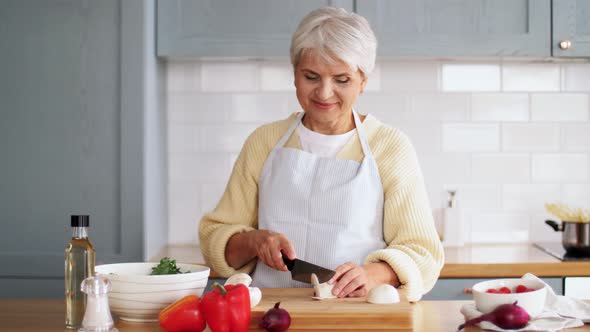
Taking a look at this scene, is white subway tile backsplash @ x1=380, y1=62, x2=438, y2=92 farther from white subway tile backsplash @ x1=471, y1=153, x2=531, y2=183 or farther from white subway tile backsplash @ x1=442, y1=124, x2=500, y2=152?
white subway tile backsplash @ x1=471, y1=153, x2=531, y2=183

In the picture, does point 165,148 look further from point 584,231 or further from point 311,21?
point 584,231

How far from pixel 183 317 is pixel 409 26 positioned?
6.27 feet

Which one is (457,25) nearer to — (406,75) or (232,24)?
(406,75)

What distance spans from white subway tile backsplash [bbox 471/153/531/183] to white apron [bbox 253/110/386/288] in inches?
51.9

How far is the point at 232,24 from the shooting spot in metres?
3.25

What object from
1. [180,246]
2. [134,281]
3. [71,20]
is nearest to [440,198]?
[180,246]

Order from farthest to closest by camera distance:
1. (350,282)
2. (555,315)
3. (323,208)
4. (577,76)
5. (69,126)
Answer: (577,76)
(69,126)
(323,208)
(350,282)
(555,315)

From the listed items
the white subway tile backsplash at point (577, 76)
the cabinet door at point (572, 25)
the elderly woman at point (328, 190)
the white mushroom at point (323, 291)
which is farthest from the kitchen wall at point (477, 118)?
the white mushroom at point (323, 291)

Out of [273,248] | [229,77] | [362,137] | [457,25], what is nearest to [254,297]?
[273,248]

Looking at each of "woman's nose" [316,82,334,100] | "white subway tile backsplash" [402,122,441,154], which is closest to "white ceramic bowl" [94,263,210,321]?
"woman's nose" [316,82,334,100]

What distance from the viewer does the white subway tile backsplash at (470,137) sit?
142 inches

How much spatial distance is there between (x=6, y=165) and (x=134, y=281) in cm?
155

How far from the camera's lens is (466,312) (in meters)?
1.79

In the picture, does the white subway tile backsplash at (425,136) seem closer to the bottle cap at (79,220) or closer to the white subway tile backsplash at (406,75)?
the white subway tile backsplash at (406,75)
